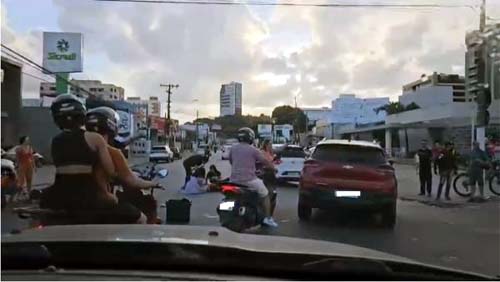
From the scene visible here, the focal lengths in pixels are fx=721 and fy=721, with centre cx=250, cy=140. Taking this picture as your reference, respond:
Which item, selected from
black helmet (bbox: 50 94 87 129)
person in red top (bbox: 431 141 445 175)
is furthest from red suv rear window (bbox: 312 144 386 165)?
person in red top (bbox: 431 141 445 175)

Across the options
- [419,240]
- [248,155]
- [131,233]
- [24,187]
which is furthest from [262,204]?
[131,233]

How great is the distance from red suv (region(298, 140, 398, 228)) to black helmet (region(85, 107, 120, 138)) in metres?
4.78

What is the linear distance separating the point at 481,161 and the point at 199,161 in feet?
20.6

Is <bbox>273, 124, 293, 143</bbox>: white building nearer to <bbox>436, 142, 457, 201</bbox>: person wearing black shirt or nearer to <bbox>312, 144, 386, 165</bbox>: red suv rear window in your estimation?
<bbox>436, 142, 457, 201</bbox>: person wearing black shirt

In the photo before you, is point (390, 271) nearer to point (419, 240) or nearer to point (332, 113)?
point (419, 240)

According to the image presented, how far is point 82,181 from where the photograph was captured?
5.46m

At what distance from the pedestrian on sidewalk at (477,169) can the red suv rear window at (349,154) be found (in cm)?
474

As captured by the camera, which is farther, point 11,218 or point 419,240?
point 419,240

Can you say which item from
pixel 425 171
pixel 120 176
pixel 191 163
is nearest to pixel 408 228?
pixel 191 163

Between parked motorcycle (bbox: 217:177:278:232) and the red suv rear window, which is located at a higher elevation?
the red suv rear window

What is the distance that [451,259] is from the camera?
7.36m

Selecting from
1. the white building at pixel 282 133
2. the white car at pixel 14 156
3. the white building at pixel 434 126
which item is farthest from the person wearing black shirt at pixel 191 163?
the white building at pixel 434 126

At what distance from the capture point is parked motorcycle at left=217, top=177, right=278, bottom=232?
8055 millimetres

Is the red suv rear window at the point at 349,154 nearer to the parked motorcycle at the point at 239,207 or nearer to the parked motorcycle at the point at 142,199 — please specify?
the parked motorcycle at the point at 239,207
